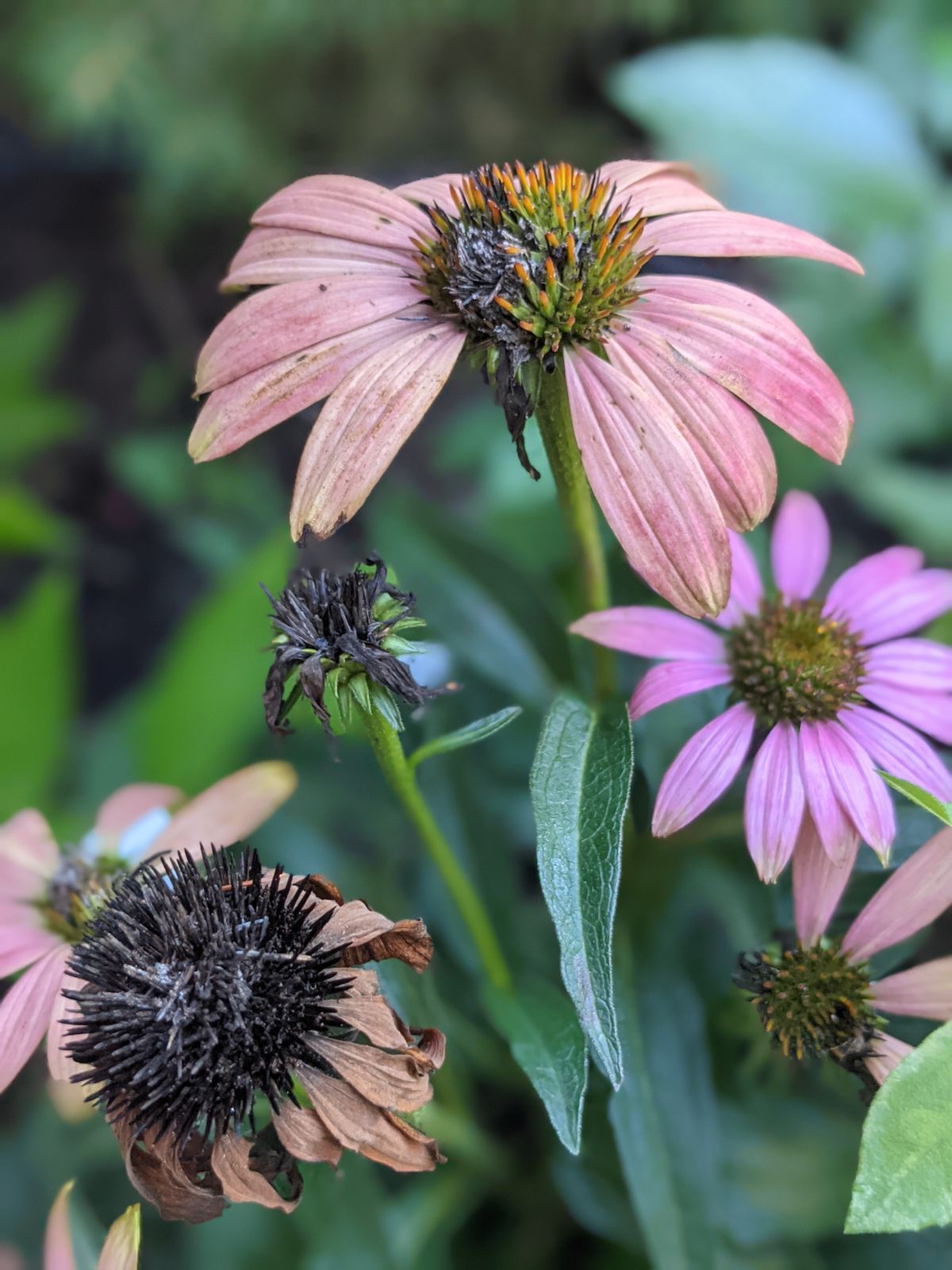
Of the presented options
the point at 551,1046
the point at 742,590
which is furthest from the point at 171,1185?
the point at 742,590

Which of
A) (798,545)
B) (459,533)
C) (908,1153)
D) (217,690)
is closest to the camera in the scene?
(908,1153)

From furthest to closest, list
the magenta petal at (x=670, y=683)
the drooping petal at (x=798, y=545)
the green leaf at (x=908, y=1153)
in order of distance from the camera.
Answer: the drooping petal at (x=798, y=545)
the magenta petal at (x=670, y=683)
the green leaf at (x=908, y=1153)

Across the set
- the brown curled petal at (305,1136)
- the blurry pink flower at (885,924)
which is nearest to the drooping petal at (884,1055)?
the blurry pink flower at (885,924)

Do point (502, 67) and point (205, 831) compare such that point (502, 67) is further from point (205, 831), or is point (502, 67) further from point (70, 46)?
point (205, 831)

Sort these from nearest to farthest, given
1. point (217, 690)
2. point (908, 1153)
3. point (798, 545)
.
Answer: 1. point (908, 1153)
2. point (798, 545)
3. point (217, 690)

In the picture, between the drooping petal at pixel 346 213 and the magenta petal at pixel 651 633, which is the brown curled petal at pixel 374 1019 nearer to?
the magenta petal at pixel 651 633

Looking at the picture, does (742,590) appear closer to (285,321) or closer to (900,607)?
(900,607)

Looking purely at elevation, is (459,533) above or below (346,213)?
below
